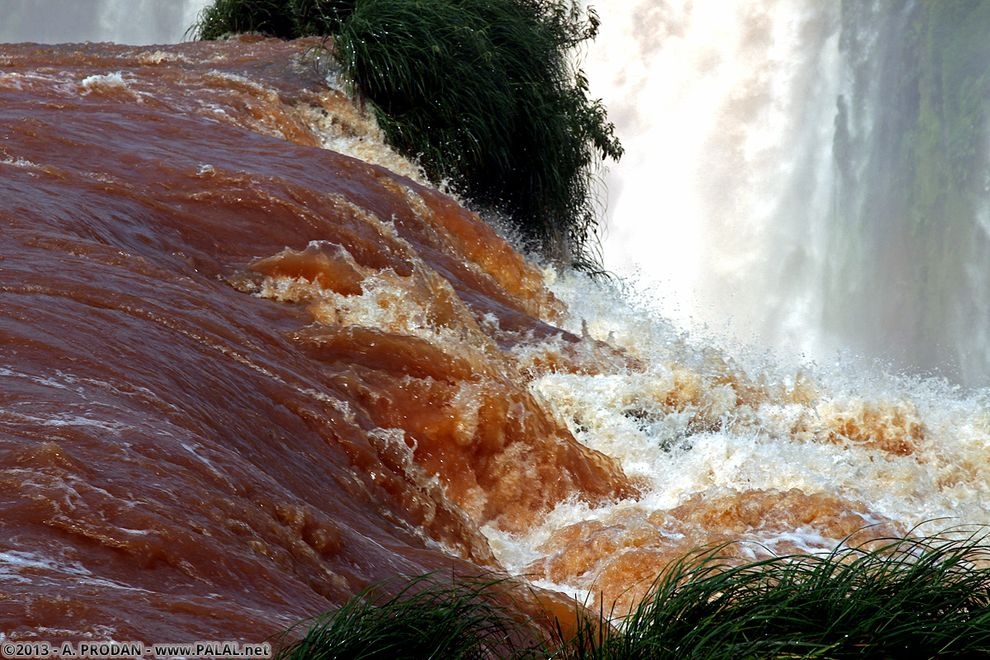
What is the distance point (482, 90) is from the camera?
9836 millimetres

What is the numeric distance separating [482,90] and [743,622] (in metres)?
7.56

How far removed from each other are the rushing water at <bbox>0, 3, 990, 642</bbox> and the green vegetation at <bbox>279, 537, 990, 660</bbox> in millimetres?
Answer: 232

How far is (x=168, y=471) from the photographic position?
3117mm

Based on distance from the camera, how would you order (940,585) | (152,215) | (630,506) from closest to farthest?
(940,585)
(630,506)
(152,215)

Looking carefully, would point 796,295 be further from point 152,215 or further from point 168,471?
point 168,471

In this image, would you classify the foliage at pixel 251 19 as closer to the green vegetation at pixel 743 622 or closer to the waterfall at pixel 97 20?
the waterfall at pixel 97 20

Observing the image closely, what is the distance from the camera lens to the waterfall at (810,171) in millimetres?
19047

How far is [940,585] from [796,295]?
61.9 ft

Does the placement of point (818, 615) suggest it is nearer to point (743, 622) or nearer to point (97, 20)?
point (743, 622)

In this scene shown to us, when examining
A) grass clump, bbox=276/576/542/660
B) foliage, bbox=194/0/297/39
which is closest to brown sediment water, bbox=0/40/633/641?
grass clump, bbox=276/576/542/660

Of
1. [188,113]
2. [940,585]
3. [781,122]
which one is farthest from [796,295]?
[940,585]

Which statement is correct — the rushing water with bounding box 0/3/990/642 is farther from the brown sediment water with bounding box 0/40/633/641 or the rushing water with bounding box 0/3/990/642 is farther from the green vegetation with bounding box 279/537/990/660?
the green vegetation with bounding box 279/537/990/660

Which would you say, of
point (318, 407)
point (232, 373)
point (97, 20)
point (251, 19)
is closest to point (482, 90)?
point (251, 19)

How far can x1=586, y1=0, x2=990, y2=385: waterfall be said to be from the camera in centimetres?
1905
